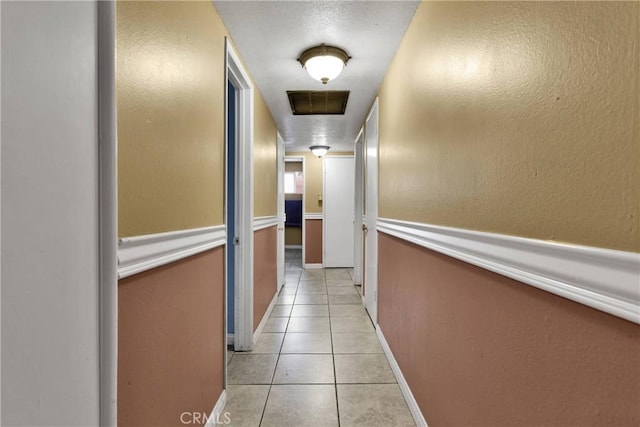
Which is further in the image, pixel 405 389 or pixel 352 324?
pixel 352 324

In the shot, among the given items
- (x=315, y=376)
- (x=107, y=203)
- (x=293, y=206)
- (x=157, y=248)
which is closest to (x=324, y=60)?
(x=157, y=248)

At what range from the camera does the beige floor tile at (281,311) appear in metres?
3.07

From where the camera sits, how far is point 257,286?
255cm

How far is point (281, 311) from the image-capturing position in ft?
10.4

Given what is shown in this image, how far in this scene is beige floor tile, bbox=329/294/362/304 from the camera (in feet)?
11.5

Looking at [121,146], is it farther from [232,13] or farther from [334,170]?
[334,170]

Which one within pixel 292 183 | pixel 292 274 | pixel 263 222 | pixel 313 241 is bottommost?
pixel 292 274

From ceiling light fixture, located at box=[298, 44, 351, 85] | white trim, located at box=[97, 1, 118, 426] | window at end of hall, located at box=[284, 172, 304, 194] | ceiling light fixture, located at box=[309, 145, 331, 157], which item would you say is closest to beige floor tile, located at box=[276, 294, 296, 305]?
ceiling light fixture, located at box=[309, 145, 331, 157]

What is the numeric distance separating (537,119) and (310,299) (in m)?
3.22

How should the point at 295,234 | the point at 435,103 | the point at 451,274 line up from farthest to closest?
the point at 295,234 < the point at 435,103 < the point at 451,274

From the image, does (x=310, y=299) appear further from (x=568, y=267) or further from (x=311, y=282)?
(x=568, y=267)

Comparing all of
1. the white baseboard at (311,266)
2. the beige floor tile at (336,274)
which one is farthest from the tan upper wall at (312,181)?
the beige floor tile at (336,274)

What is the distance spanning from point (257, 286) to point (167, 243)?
162 centimetres

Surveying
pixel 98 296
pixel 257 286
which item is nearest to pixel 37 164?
pixel 98 296
